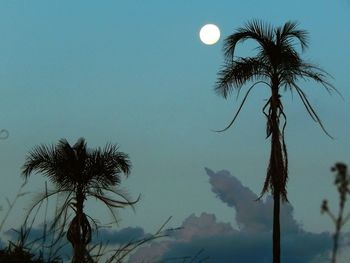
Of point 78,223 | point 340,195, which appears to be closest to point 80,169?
point 78,223

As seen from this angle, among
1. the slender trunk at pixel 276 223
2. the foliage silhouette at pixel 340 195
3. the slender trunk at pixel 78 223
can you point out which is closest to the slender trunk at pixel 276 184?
the slender trunk at pixel 276 223

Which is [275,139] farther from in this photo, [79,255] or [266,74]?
[79,255]

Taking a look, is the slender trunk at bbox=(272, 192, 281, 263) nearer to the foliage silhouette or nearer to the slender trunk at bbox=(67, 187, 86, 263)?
the slender trunk at bbox=(67, 187, 86, 263)

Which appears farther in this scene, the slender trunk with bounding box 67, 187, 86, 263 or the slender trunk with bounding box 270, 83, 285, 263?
the slender trunk with bounding box 67, 187, 86, 263

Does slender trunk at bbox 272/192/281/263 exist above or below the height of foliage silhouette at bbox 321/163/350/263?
above

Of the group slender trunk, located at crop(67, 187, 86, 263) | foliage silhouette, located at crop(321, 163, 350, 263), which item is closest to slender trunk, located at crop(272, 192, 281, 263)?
slender trunk, located at crop(67, 187, 86, 263)

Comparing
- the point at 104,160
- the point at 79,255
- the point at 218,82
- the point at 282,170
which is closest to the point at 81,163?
the point at 104,160

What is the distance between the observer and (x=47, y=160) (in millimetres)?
31297

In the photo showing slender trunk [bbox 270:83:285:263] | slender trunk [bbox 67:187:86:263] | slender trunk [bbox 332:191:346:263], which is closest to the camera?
slender trunk [bbox 332:191:346:263]

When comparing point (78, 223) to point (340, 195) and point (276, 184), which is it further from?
point (340, 195)

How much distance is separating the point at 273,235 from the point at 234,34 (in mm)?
7645

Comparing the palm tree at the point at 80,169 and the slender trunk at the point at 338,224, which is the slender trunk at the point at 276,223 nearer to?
the palm tree at the point at 80,169

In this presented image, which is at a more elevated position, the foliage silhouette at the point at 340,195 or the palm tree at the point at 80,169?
the palm tree at the point at 80,169

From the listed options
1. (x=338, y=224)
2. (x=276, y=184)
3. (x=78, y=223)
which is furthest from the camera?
(x=78, y=223)
